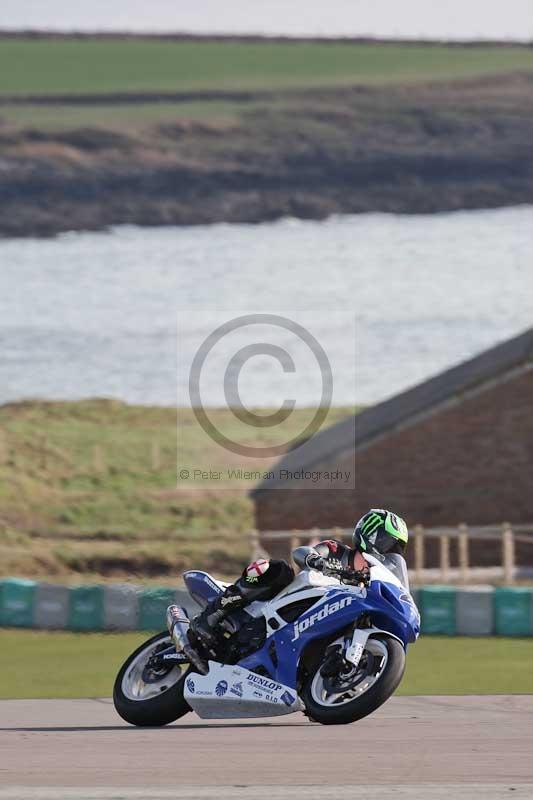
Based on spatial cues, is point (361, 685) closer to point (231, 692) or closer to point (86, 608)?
point (231, 692)

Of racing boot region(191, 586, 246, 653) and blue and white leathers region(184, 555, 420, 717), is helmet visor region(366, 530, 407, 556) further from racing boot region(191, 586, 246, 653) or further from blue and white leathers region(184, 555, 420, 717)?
racing boot region(191, 586, 246, 653)

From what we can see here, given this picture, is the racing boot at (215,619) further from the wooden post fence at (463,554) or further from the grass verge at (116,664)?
the wooden post fence at (463,554)

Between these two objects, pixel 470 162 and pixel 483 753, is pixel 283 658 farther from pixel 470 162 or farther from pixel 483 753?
pixel 470 162

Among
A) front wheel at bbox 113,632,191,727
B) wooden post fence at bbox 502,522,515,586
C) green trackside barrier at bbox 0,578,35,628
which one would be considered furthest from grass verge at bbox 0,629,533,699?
wooden post fence at bbox 502,522,515,586

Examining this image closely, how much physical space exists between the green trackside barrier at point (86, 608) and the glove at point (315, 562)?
1033cm

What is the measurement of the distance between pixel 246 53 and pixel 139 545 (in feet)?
225

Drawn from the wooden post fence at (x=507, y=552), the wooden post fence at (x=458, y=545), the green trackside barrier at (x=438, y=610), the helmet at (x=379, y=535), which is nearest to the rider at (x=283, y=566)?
the helmet at (x=379, y=535)

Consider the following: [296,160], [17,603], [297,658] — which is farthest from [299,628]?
[296,160]

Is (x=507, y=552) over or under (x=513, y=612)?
over

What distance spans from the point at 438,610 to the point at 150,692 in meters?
9.35

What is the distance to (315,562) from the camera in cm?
1270

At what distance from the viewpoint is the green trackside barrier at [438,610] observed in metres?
21.7

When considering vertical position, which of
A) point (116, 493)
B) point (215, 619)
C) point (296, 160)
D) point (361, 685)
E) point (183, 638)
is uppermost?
point (296, 160)

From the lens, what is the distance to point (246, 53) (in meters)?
106
